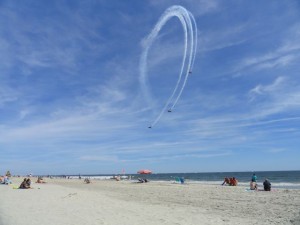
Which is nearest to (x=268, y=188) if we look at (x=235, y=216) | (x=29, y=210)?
(x=235, y=216)

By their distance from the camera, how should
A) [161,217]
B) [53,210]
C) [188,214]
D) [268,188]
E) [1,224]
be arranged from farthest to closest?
1. [268,188]
2. [53,210]
3. [188,214]
4. [161,217]
5. [1,224]

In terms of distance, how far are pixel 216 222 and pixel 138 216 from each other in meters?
3.31

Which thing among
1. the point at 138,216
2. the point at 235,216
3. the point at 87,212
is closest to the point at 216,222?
the point at 235,216

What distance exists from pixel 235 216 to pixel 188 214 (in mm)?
2045

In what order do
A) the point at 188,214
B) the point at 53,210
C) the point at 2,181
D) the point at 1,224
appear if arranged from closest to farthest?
the point at 1,224, the point at 188,214, the point at 53,210, the point at 2,181

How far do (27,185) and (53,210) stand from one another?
71.3 ft

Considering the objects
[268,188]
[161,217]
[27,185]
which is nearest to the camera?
[161,217]

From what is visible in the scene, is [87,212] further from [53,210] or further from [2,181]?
[2,181]

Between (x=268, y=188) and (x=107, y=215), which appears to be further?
(x=268, y=188)

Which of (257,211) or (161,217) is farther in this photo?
(257,211)

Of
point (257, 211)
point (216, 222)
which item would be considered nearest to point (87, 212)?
point (216, 222)

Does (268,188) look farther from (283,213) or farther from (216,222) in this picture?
(216,222)

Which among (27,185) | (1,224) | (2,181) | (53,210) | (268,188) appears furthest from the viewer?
(2,181)

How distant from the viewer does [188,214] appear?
1492 cm
